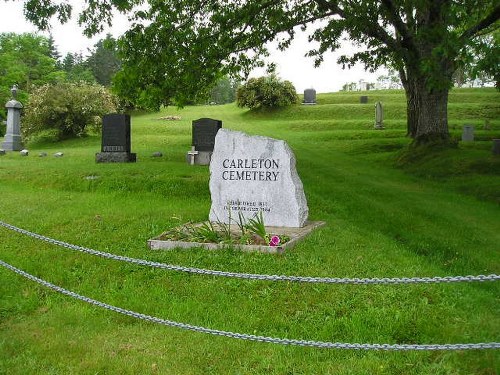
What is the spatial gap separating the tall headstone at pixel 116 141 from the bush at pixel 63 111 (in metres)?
11.9

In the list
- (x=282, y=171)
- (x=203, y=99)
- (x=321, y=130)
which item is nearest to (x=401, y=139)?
(x=321, y=130)

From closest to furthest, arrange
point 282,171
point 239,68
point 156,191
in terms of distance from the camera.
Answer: point 282,171
point 156,191
point 239,68

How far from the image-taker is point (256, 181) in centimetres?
929

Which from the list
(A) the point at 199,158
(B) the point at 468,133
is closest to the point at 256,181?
(A) the point at 199,158

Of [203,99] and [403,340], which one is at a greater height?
[203,99]

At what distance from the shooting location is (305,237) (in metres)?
8.54

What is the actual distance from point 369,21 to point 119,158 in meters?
9.10

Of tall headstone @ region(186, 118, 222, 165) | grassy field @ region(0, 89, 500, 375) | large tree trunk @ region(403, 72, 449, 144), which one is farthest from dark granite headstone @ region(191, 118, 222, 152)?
large tree trunk @ region(403, 72, 449, 144)

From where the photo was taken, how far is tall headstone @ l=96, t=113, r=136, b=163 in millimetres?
17953

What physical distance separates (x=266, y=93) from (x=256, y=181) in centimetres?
3234

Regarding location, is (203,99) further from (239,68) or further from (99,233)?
(99,233)

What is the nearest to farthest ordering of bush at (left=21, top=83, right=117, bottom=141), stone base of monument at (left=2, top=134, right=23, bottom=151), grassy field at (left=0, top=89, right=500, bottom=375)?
grassy field at (left=0, top=89, right=500, bottom=375)
stone base of monument at (left=2, top=134, right=23, bottom=151)
bush at (left=21, top=83, right=117, bottom=141)

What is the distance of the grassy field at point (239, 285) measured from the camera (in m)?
5.00

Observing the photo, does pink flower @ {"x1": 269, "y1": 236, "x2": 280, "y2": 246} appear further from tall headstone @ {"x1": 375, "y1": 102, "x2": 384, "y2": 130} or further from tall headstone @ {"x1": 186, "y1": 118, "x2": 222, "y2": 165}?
tall headstone @ {"x1": 375, "y1": 102, "x2": 384, "y2": 130}
